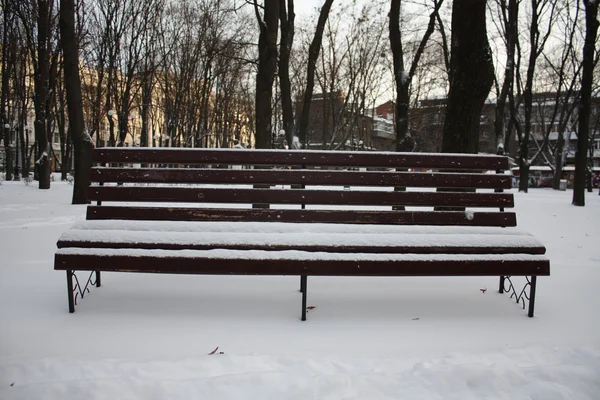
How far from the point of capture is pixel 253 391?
1946 mm

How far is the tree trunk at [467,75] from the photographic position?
197 inches

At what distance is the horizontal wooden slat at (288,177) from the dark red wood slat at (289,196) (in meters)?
0.08

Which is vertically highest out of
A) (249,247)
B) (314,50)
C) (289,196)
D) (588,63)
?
(314,50)

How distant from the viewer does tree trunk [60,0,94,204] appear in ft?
28.2

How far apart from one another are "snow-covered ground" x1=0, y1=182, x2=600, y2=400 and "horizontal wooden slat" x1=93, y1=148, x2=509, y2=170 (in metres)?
1.13

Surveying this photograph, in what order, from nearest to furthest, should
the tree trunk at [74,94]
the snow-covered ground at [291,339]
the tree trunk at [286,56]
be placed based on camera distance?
the snow-covered ground at [291,339]
the tree trunk at [74,94]
the tree trunk at [286,56]

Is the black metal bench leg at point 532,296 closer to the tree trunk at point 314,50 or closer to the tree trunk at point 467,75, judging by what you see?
the tree trunk at point 467,75

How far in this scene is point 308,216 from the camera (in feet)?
9.76

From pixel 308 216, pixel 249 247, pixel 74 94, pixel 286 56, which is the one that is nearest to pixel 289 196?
pixel 308 216

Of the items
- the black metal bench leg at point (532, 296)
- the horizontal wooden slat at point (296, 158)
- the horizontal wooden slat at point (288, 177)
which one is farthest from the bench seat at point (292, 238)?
the horizontal wooden slat at point (296, 158)

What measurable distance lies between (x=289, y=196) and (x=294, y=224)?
22cm

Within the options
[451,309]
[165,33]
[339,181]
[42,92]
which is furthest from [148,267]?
[165,33]

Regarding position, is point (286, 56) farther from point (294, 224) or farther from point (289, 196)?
point (294, 224)

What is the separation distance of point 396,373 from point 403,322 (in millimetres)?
708
